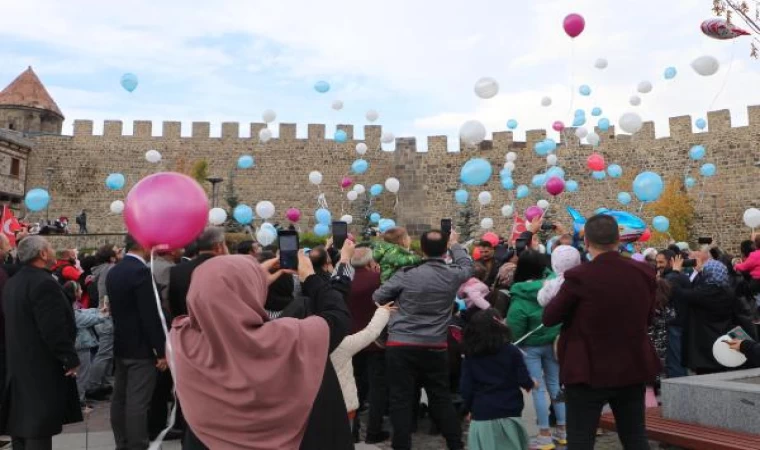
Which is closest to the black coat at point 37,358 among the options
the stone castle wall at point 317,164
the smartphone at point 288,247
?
the smartphone at point 288,247

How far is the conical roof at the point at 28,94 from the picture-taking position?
2800 cm

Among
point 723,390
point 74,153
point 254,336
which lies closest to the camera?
point 254,336

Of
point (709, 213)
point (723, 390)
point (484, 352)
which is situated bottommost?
point (723, 390)

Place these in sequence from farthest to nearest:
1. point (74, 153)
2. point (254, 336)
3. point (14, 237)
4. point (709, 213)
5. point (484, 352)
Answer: point (74, 153) → point (709, 213) → point (14, 237) → point (484, 352) → point (254, 336)

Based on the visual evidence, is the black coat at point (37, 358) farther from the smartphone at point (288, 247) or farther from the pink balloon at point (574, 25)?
the pink balloon at point (574, 25)

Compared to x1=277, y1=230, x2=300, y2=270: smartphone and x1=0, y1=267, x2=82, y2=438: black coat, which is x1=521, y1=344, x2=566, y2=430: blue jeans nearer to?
x1=277, y1=230, x2=300, y2=270: smartphone

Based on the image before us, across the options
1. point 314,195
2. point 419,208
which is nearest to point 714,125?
point 419,208

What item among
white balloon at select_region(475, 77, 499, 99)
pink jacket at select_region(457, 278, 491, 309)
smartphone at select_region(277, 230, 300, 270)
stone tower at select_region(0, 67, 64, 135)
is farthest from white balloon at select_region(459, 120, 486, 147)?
stone tower at select_region(0, 67, 64, 135)

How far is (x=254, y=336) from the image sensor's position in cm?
204

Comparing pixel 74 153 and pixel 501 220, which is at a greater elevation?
pixel 74 153

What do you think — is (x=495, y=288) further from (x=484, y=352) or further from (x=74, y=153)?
(x=74, y=153)

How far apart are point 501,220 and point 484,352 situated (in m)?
23.2

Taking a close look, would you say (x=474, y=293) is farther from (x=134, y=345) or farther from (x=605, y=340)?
(x=134, y=345)

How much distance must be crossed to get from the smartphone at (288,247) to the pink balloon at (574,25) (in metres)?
8.77
